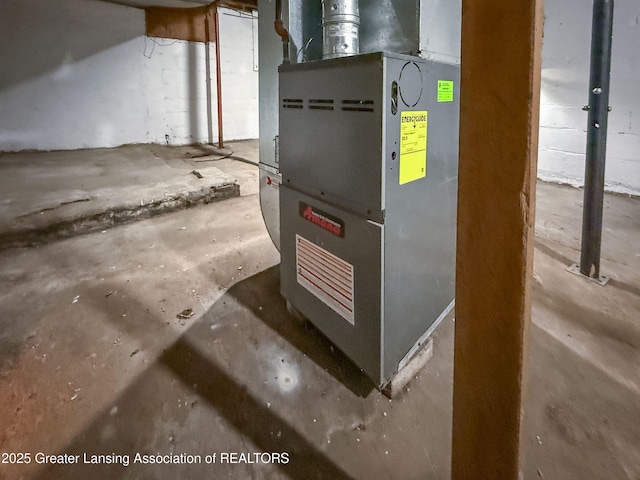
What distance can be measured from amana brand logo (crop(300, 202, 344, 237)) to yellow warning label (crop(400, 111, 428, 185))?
0.26 metres

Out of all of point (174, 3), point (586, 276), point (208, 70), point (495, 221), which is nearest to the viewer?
point (495, 221)

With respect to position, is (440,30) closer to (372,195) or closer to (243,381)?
Result: (372,195)

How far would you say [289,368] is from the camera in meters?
1.55

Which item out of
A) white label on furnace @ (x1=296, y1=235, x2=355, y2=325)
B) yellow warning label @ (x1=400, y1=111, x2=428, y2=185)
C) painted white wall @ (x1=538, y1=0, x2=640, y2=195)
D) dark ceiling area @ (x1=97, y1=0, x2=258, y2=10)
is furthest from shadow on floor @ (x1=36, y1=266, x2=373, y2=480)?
dark ceiling area @ (x1=97, y1=0, x2=258, y2=10)

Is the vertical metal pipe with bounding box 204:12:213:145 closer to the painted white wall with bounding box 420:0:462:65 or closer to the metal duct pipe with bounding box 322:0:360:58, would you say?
the metal duct pipe with bounding box 322:0:360:58

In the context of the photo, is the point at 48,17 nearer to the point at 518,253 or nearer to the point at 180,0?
the point at 180,0

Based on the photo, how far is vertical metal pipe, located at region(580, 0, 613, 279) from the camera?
6.47ft

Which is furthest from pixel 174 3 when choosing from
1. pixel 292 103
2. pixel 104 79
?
pixel 292 103

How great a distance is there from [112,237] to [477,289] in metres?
2.72

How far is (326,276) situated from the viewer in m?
1.46

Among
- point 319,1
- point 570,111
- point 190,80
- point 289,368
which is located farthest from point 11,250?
point 570,111

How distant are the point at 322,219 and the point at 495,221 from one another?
2.79ft

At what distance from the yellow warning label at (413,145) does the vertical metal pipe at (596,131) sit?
137 cm

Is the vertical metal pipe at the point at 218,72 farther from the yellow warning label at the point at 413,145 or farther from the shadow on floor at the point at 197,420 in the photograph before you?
the yellow warning label at the point at 413,145
